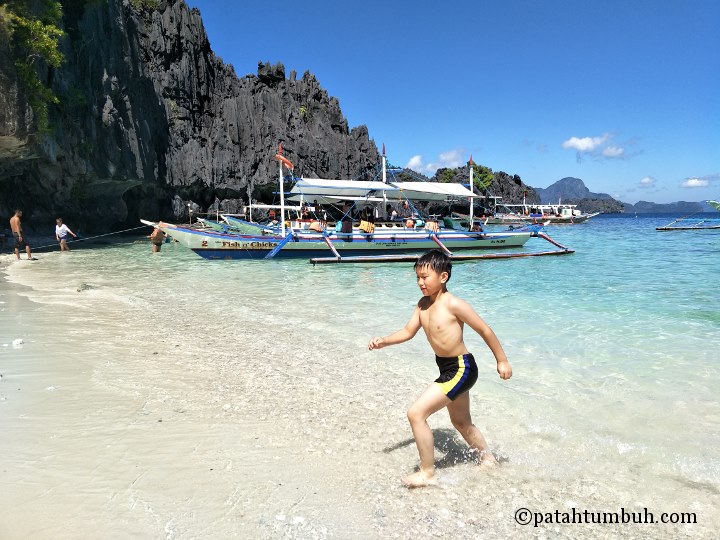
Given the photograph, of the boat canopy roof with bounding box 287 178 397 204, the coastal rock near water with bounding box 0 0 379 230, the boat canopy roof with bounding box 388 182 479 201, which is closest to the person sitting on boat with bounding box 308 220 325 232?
the boat canopy roof with bounding box 287 178 397 204

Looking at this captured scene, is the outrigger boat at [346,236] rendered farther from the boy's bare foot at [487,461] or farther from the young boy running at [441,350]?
the young boy running at [441,350]

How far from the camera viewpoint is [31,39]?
21.2 m

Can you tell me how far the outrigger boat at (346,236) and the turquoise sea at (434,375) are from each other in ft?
23.4

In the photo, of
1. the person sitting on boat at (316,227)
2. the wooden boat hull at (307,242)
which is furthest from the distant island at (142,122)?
the person sitting on boat at (316,227)

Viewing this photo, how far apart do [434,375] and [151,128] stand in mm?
43781

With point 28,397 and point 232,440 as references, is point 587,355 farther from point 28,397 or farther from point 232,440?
point 28,397

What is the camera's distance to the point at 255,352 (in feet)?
21.7

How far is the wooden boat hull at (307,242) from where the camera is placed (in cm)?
1981

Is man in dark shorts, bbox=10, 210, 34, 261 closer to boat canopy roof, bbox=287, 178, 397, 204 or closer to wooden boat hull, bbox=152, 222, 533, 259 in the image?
wooden boat hull, bbox=152, 222, 533, 259

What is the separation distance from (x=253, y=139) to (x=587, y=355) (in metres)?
51.8

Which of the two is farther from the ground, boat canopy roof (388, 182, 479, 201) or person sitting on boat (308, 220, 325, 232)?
boat canopy roof (388, 182, 479, 201)

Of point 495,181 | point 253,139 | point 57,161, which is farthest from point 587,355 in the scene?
point 495,181

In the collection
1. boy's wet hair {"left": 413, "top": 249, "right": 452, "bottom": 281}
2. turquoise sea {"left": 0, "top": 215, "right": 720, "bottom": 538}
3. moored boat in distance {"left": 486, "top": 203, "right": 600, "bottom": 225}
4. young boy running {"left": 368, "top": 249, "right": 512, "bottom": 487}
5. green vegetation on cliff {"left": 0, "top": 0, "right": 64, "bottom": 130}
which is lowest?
turquoise sea {"left": 0, "top": 215, "right": 720, "bottom": 538}

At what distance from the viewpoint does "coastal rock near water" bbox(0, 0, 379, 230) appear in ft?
Result: 91.8
